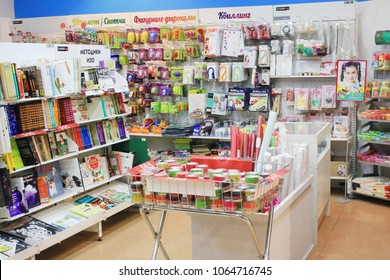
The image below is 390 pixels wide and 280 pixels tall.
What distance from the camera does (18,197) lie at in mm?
4727

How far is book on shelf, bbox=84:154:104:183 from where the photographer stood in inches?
224

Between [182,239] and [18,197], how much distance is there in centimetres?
166

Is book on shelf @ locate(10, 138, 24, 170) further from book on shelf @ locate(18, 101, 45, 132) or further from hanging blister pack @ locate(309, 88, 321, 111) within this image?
hanging blister pack @ locate(309, 88, 321, 111)

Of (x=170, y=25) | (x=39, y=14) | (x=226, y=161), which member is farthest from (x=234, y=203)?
(x=39, y=14)

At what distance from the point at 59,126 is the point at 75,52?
977mm

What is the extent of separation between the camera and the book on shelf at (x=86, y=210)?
5.30 meters

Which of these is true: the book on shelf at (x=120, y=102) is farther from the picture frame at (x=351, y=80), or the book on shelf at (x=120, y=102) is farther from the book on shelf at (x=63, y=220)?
the picture frame at (x=351, y=80)

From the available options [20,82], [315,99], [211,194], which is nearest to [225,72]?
[315,99]

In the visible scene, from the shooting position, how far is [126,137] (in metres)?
6.22

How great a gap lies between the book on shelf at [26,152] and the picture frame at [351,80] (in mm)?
3654

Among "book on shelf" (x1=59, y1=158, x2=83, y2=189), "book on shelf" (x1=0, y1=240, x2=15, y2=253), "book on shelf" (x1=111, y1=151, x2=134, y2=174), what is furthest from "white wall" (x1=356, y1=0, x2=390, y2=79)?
"book on shelf" (x1=0, y1=240, x2=15, y2=253)

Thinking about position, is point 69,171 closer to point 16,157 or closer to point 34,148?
point 34,148

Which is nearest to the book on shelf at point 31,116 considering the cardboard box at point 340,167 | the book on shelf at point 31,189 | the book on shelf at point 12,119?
the book on shelf at point 12,119
